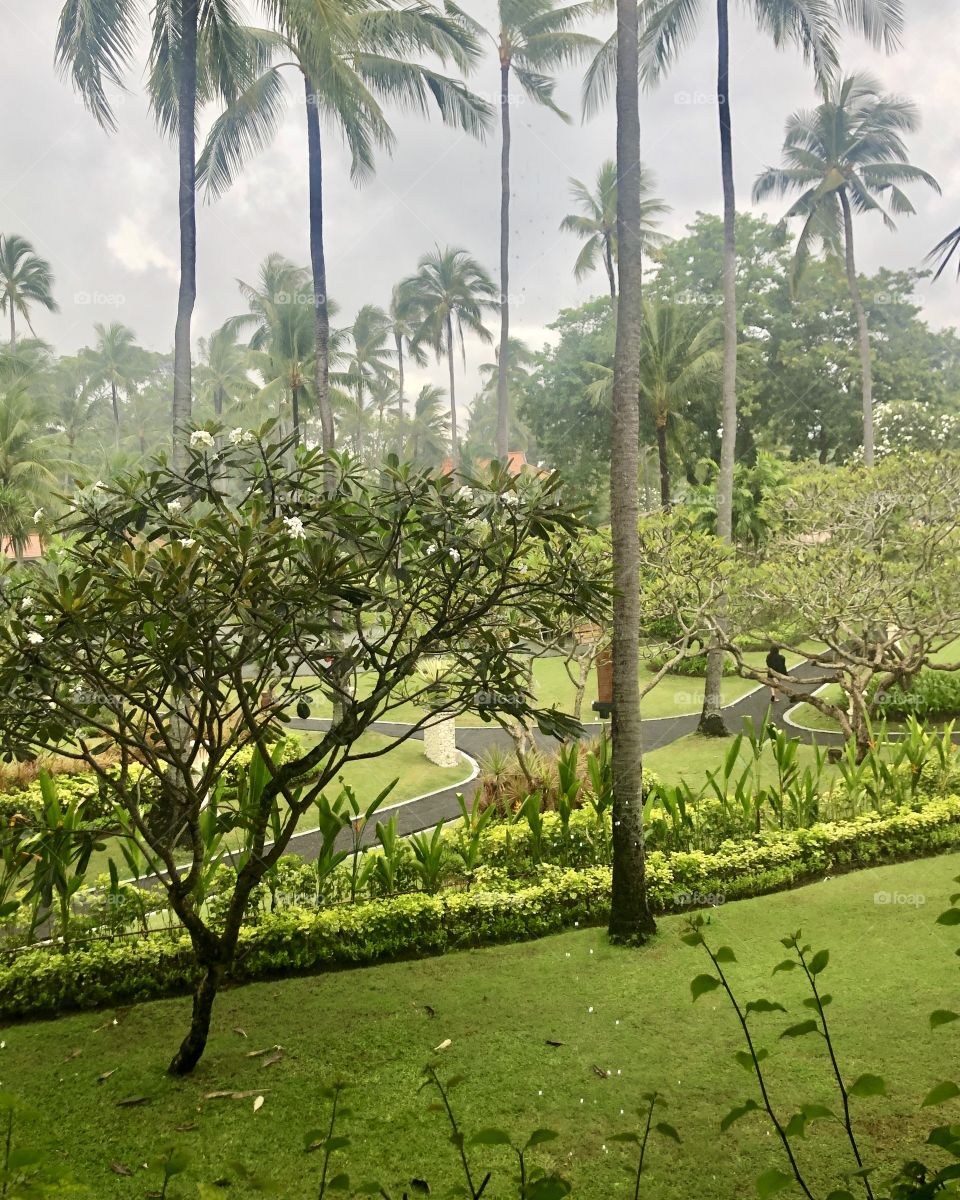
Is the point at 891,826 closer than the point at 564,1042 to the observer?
No

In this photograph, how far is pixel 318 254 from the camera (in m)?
13.8

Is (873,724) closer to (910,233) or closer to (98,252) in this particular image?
(910,233)

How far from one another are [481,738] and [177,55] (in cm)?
1052

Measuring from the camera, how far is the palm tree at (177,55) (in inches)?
391

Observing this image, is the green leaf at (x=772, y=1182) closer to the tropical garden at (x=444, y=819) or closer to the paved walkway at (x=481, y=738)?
the tropical garden at (x=444, y=819)

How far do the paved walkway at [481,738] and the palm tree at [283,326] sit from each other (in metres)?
13.7

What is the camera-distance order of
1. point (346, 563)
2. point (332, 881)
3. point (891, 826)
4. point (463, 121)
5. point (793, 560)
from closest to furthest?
point (346, 563), point (332, 881), point (891, 826), point (793, 560), point (463, 121)

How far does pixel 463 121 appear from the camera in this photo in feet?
51.9

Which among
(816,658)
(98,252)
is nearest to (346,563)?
(816,658)

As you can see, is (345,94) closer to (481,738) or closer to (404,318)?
(481,738)

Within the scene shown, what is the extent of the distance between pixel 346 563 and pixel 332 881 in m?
3.05

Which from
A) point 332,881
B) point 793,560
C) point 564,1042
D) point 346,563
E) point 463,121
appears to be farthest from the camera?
point 463,121

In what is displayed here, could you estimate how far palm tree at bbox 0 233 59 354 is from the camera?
32625mm

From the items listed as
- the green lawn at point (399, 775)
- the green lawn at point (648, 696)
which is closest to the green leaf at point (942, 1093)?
the green lawn at point (399, 775)
